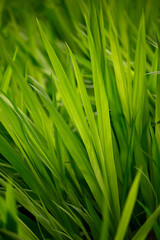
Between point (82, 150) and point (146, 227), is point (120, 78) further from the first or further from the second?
point (146, 227)

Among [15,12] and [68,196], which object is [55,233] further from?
A: [15,12]

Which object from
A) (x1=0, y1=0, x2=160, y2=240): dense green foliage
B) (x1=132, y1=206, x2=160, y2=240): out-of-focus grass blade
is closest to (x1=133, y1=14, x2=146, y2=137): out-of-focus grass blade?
(x1=0, y1=0, x2=160, y2=240): dense green foliage

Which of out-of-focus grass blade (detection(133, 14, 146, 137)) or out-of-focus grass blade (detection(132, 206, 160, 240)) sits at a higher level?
out-of-focus grass blade (detection(133, 14, 146, 137))

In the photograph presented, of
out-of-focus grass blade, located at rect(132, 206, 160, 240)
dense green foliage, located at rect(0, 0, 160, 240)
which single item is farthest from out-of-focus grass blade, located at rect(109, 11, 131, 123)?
out-of-focus grass blade, located at rect(132, 206, 160, 240)

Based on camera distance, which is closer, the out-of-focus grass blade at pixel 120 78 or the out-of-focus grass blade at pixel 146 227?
the out-of-focus grass blade at pixel 146 227

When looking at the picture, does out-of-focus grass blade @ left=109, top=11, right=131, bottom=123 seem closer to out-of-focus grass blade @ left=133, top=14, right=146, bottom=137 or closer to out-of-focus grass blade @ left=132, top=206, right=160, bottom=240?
out-of-focus grass blade @ left=133, top=14, right=146, bottom=137

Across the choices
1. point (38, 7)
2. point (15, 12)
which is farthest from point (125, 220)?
point (38, 7)

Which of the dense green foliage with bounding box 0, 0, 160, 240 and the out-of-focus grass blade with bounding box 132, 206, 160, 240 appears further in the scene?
the dense green foliage with bounding box 0, 0, 160, 240

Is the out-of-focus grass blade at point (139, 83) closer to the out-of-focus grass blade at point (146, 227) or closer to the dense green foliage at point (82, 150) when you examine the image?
the dense green foliage at point (82, 150)

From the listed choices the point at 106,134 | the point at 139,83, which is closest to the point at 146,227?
the point at 106,134

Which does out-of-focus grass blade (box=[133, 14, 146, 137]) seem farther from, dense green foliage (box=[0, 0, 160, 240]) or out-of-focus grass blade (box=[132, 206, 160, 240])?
out-of-focus grass blade (box=[132, 206, 160, 240])

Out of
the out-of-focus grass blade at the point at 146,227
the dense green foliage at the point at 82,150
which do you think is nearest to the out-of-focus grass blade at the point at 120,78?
the dense green foliage at the point at 82,150

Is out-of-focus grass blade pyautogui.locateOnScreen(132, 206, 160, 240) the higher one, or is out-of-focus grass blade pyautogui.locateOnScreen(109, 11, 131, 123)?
out-of-focus grass blade pyautogui.locateOnScreen(109, 11, 131, 123)
